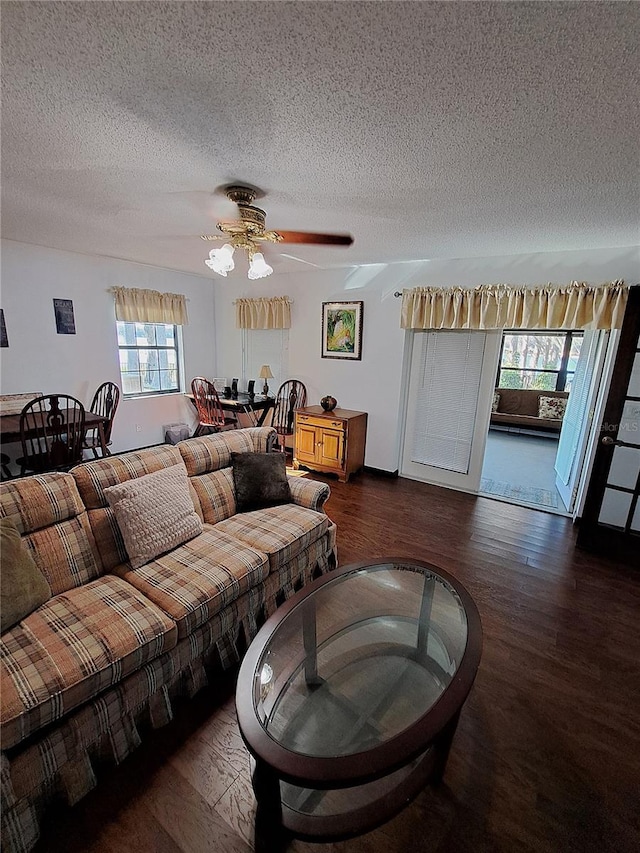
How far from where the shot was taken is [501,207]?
223 cm

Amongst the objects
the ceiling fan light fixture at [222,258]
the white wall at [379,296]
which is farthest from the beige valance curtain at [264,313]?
the ceiling fan light fixture at [222,258]

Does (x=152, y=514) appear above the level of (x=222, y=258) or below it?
below

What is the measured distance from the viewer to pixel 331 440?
4176 millimetres

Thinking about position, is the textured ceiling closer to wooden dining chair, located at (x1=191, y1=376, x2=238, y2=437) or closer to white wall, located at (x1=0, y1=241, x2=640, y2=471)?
white wall, located at (x1=0, y1=241, x2=640, y2=471)

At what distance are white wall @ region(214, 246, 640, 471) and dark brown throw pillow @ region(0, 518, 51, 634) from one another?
11.5 ft

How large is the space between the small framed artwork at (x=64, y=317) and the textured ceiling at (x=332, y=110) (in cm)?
169

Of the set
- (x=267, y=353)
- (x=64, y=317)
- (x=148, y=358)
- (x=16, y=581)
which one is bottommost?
(x=16, y=581)

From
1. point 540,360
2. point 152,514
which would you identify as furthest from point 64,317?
point 540,360

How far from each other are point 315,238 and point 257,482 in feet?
5.98

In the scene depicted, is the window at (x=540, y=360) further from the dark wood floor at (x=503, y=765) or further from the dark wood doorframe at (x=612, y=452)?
the dark wood floor at (x=503, y=765)

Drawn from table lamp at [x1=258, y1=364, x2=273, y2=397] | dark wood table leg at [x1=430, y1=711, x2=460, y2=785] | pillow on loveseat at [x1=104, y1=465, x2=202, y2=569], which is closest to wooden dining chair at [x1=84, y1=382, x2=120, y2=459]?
table lamp at [x1=258, y1=364, x2=273, y2=397]

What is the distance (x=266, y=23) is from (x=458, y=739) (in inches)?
100

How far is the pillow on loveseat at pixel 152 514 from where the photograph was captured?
1.78m

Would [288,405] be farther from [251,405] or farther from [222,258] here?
[222,258]
